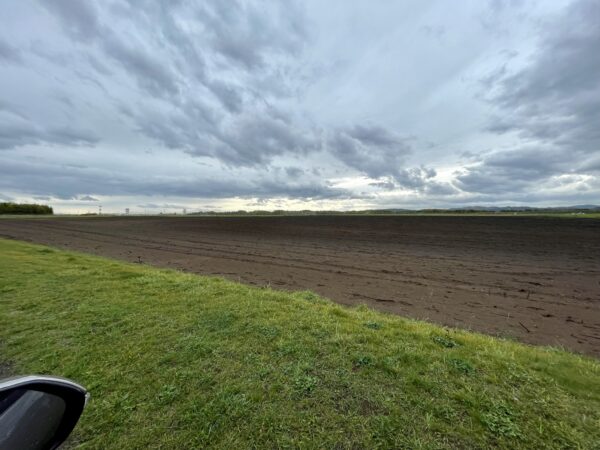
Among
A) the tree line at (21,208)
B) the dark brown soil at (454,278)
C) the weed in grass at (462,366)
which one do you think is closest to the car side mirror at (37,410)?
the weed in grass at (462,366)

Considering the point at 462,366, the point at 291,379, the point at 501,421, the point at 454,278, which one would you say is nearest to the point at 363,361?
the point at 291,379

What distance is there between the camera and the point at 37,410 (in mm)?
1580

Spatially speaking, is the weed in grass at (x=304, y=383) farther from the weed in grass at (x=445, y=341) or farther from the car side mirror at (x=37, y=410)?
the weed in grass at (x=445, y=341)

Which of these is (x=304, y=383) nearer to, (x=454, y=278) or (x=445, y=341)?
(x=445, y=341)

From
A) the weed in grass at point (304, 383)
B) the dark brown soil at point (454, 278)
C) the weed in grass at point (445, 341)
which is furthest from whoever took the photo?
the dark brown soil at point (454, 278)

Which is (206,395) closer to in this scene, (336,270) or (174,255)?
(336,270)

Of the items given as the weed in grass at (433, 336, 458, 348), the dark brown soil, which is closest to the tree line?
the dark brown soil

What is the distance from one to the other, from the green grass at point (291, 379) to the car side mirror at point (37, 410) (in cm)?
117

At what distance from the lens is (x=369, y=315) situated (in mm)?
6570

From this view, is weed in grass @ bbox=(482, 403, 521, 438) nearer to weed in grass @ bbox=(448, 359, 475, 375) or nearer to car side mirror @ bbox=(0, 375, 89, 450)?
weed in grass @ bbox=(448, 359, 475, 375)

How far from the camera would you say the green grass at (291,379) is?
2727 millimetres

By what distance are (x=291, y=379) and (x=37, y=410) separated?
262 cm

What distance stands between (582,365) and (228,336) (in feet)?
18.6

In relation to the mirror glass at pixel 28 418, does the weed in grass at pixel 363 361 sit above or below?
below
